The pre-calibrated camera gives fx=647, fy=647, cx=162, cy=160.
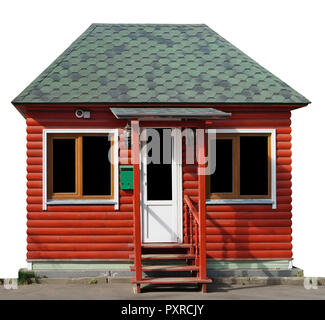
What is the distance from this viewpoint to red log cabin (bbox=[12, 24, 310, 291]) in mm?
13758

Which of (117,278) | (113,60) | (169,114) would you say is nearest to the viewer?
(169,114)

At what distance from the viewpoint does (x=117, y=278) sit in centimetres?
1361

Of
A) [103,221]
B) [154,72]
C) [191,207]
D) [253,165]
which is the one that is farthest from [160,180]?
[154,72]

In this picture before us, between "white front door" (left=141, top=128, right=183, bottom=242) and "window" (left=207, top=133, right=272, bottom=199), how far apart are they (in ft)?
2.39

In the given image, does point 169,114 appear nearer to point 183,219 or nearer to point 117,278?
point 183,219

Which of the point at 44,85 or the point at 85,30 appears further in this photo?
the point at 85,30

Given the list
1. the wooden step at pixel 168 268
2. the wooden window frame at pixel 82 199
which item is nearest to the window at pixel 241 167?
the wooden step at pixel 168 268

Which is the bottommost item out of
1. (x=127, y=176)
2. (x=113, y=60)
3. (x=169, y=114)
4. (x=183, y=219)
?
(x=183, y=219)

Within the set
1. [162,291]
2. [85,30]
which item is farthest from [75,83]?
[162,291]

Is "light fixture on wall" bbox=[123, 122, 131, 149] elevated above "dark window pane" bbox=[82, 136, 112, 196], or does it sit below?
above

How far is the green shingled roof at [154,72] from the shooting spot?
13.7m

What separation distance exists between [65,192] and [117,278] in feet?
7.03

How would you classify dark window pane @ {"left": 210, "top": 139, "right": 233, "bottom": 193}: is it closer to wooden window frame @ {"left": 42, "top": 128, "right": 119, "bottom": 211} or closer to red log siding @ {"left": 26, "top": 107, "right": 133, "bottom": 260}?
wooden window frame @ {"left": 42, "top": 128, "right": 119, "bottom": 211}

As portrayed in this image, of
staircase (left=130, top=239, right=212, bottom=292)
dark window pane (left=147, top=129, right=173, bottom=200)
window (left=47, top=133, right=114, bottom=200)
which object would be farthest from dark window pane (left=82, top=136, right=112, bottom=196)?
staircase (left=130, top=239, right=212, bottom=292)
